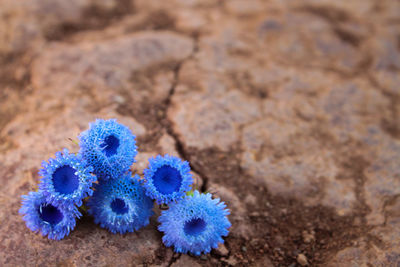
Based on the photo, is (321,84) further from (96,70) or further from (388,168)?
(96,70)

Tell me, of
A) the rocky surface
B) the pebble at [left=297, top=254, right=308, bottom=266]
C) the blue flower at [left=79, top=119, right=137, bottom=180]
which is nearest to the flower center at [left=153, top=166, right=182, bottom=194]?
the blue flower at [left=79, top=119, right=137, bottom=180]

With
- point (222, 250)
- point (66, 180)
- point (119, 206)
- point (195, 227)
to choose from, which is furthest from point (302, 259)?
point (66, 180)

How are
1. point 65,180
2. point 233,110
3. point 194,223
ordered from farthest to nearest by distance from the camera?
point 233,110
point 194,223
point 65,180

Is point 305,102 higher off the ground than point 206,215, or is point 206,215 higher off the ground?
point 206,215

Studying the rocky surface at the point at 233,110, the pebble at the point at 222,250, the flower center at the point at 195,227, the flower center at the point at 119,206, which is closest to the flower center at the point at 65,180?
the flower center at the point at 119,206

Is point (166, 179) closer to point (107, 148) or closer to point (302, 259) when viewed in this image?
point (107, 148)

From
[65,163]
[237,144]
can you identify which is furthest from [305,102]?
[65,163]
